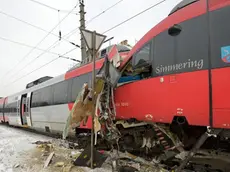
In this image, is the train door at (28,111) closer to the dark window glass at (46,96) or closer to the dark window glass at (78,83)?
the dark window glass at (46,96)

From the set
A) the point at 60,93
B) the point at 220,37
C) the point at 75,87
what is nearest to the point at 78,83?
the point at 75,87

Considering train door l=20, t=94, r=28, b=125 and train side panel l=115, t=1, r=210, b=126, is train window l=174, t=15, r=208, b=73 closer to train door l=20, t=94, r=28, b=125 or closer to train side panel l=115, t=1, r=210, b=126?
train side panel l=115, t=1, r=210, b=126

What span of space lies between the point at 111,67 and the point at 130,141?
186 cm

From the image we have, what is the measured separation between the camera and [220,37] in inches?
122

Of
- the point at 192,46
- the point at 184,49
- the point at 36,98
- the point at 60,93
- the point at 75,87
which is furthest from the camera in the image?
the point at 36,98

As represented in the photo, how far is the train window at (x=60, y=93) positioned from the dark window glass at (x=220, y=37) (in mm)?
6437

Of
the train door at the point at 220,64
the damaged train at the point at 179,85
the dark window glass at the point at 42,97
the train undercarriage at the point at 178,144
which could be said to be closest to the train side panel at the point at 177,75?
the damaged train at the point at 179,85

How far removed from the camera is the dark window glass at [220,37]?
9.85 feet

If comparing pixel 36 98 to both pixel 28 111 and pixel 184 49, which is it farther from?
pixel 184 49

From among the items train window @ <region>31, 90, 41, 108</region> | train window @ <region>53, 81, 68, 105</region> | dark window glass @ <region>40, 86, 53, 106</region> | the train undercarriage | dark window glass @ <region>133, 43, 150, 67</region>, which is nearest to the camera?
the train undercarriage

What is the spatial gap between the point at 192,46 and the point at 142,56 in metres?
1.29

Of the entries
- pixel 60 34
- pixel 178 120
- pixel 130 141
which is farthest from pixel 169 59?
pixel 60 34

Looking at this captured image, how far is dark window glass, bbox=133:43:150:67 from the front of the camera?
14.5 ft

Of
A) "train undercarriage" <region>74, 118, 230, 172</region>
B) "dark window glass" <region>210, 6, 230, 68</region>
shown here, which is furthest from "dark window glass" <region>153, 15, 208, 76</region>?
"train undercarriage" <region>74, 118, 230, 172</region>
